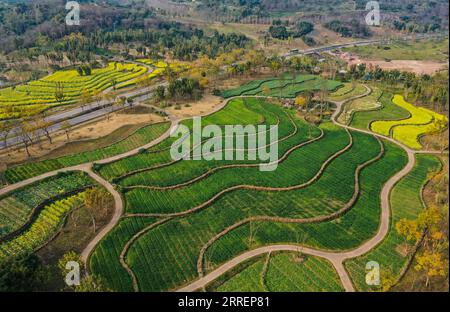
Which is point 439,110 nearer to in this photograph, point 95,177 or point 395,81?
point 395,81

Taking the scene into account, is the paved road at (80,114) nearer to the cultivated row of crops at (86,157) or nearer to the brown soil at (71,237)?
the cultivated row of crops at (86,157)

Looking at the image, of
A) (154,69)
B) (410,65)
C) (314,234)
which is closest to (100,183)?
(314,234)

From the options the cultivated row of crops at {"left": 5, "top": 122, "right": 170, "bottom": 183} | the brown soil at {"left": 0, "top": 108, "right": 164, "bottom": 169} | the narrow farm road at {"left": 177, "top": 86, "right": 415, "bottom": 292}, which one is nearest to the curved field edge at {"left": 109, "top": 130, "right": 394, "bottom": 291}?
the narrow farm road at {"left": 177, "top": 86, "right": 415, "bottom": 292}

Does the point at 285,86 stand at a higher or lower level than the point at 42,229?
higher

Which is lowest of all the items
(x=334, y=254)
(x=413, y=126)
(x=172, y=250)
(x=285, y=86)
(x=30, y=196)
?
(x=334, y=254)

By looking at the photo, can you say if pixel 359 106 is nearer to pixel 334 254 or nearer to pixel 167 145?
pixel 167 145
